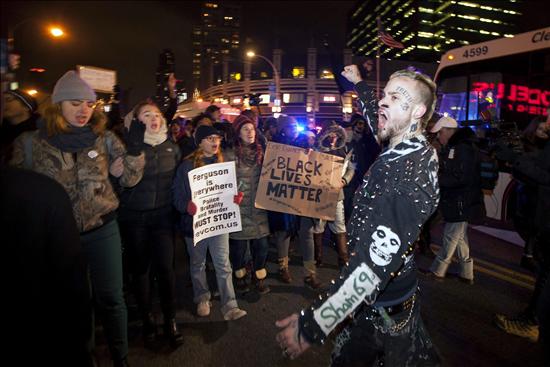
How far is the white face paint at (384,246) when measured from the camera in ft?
5.36

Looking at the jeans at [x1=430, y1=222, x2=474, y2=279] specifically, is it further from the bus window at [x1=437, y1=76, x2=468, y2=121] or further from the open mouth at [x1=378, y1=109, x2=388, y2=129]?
the bus window at [x1=437, y1=76, x2=468, y2=121]

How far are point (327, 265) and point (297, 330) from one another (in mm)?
4765

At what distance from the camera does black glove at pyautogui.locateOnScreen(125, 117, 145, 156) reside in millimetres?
3480

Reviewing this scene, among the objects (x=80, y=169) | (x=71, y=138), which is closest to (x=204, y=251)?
(x=80, y=169)

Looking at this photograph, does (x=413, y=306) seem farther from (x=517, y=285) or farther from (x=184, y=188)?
(x=517, y=285)

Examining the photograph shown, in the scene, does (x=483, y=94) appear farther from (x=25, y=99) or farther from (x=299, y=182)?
(x=25, y=99)

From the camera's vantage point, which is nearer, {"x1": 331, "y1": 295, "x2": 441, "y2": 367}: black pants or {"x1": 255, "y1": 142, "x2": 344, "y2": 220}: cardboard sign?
{"x1": 331, "y1": 295, "x2": 441, "y2": 367}: black pants

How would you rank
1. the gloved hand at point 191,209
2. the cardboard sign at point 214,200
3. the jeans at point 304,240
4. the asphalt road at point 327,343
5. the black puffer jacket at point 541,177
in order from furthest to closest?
the jeans at point 304,240, the cardboard sign at point 214,200, the gloved hand at point 191,209, the black puffer jacket at point 541,177, the asphalt road at point 327,343

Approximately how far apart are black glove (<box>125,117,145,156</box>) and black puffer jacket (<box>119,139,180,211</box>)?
0.25 m

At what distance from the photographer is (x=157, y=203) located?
3.84 metres

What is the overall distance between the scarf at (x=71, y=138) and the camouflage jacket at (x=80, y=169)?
1.3 inches

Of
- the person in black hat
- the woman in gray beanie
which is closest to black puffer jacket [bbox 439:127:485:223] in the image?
the woman in gray beanie

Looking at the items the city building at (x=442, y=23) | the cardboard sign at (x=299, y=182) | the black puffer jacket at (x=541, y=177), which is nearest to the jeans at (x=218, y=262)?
the cardboard sign at (x=299, y=182)

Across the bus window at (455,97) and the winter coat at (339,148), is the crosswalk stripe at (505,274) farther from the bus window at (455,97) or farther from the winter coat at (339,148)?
the bus window at (455,97)
